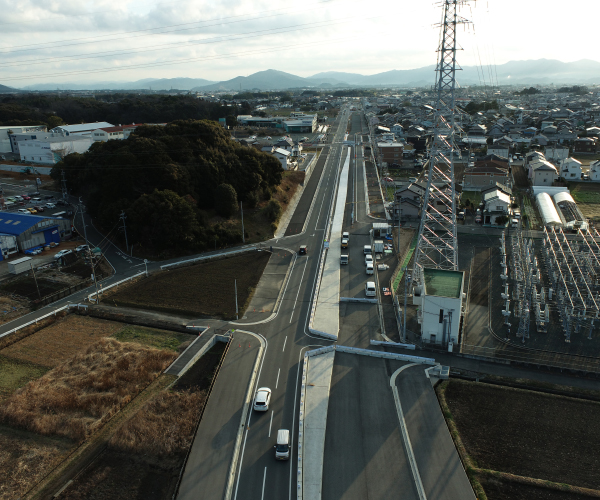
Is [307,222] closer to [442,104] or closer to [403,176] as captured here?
[442,104]

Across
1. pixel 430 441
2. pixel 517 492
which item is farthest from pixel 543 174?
pixel 517 492

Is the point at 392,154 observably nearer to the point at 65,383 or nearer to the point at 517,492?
the point at 65,383

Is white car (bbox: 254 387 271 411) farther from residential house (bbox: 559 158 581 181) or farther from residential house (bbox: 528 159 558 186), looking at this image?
residential house (bbox: 559 158 581 181)

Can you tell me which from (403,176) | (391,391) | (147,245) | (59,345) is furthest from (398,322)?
(403,176)

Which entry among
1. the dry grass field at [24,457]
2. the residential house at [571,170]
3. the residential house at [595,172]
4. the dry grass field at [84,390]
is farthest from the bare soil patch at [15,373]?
the residential house at [595,172]

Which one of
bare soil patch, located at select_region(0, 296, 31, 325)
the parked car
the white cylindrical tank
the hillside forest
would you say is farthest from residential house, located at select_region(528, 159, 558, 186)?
bare soil patch, located at select_region(0, 296, 31, 325)
